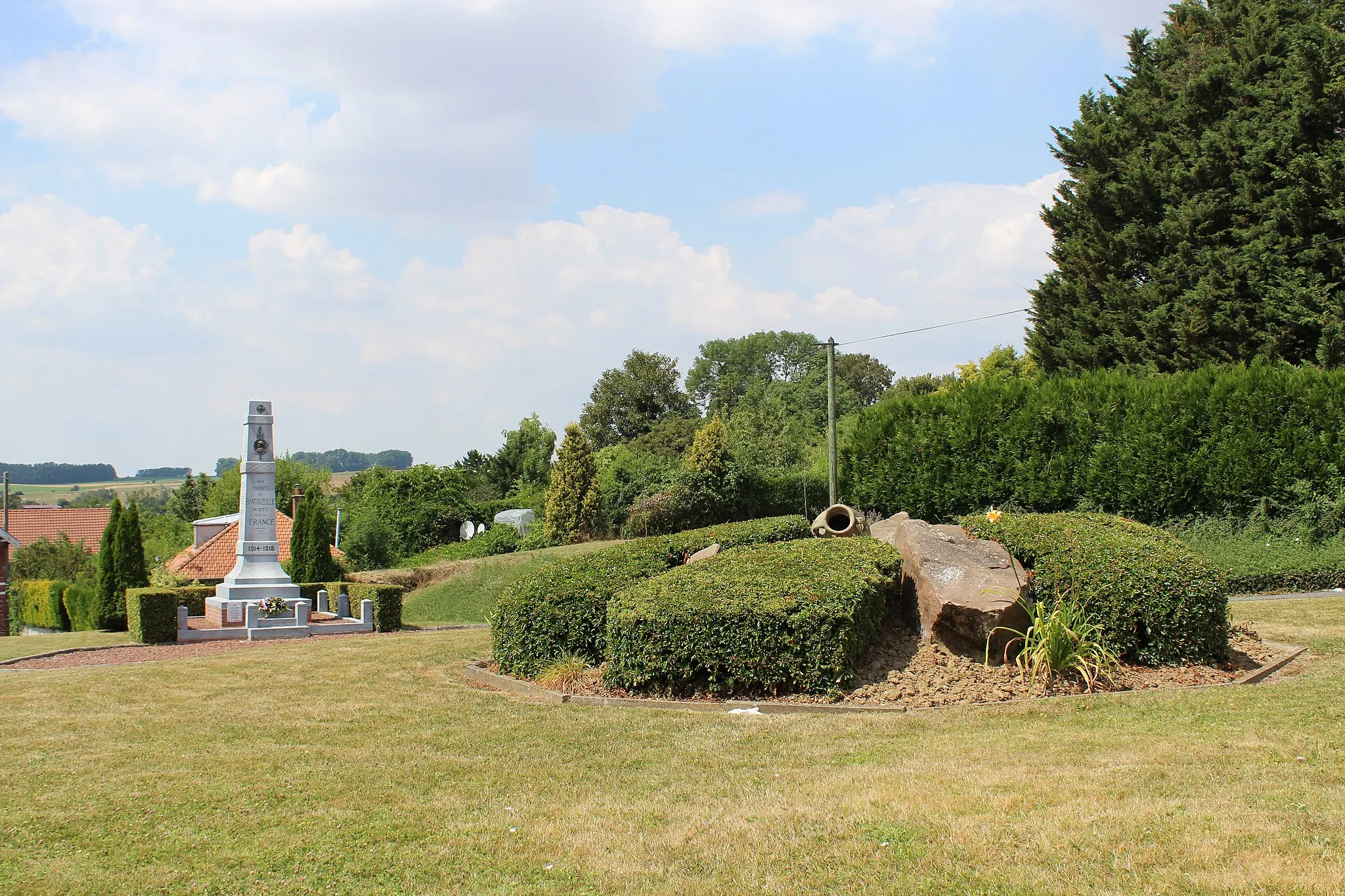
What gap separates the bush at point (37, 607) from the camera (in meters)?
31.5

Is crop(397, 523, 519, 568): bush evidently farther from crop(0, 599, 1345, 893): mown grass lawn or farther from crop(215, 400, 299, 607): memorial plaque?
crop(0, 599, 1345, 893): mown grass lawn

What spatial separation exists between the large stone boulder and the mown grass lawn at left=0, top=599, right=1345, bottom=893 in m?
1.22

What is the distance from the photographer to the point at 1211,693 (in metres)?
7.65

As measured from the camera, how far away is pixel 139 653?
1559 centimetres

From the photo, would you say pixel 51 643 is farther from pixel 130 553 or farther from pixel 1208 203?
pixel 1208 203

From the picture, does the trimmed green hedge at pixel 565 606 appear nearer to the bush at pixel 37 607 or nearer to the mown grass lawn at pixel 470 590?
the mown grass lawn at pixel 470 590

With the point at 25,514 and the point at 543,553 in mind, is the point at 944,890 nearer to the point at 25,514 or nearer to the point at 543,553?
the point at 543,553

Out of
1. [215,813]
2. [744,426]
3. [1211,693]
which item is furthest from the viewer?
[744,426]

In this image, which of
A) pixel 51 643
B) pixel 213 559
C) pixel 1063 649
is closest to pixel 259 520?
pixel 51 643

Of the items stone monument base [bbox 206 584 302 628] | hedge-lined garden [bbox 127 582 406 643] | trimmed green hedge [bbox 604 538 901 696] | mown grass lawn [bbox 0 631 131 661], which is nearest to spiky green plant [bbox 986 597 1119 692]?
trimmed green hedge [bbox 604 538 901 696]

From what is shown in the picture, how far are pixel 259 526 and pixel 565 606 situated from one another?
45.1ft

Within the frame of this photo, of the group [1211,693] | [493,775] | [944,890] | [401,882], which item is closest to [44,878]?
[401,882]

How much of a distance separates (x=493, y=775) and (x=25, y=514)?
61.8 m

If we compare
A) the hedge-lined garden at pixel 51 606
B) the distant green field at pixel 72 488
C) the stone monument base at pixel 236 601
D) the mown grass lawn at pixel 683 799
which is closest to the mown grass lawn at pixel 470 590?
the stone monument base at pixel 236 601
